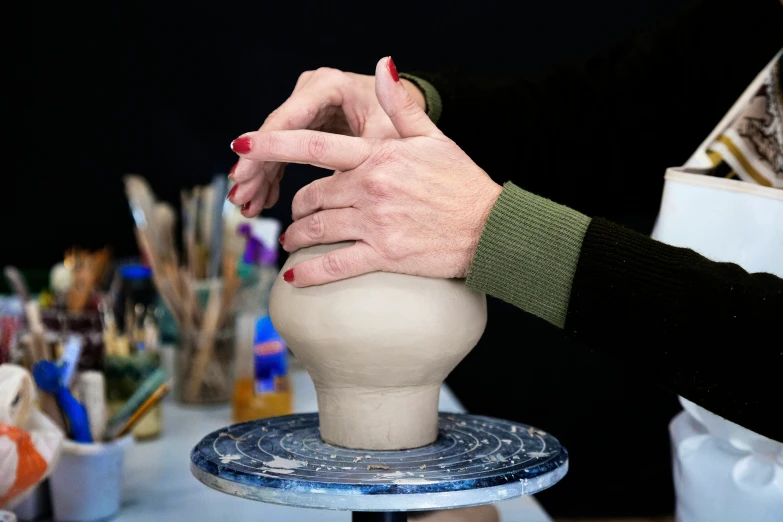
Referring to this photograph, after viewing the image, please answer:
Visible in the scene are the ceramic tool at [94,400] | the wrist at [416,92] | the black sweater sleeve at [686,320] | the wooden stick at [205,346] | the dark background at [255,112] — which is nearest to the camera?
the black sweater sleeve at [686,320]

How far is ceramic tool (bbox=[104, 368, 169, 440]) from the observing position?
125 centimetres

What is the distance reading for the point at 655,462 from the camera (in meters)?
2.93

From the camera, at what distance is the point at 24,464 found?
39.4 inches

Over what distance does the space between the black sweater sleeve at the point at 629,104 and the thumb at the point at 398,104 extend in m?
0.53

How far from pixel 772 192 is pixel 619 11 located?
76.2 inches

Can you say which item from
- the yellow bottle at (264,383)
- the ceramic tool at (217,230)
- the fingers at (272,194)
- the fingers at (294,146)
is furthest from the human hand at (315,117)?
the ceramic tool at (217,230)

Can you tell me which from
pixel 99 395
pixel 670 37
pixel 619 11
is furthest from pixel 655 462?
pixel 99 395

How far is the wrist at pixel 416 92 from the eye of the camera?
1.38 m

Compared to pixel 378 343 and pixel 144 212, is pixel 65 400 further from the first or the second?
pixel 144 212

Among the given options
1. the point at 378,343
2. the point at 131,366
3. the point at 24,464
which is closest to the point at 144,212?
the point at 131,366

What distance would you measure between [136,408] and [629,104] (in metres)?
1.07

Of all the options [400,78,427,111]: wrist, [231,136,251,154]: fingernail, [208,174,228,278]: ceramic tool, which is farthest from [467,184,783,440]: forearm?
[208,174,228,278]: ceramic tool

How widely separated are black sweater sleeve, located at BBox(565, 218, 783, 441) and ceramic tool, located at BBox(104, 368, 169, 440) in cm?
63

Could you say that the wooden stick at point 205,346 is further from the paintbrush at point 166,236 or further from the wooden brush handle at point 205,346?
the paintbrush at point 166,236
